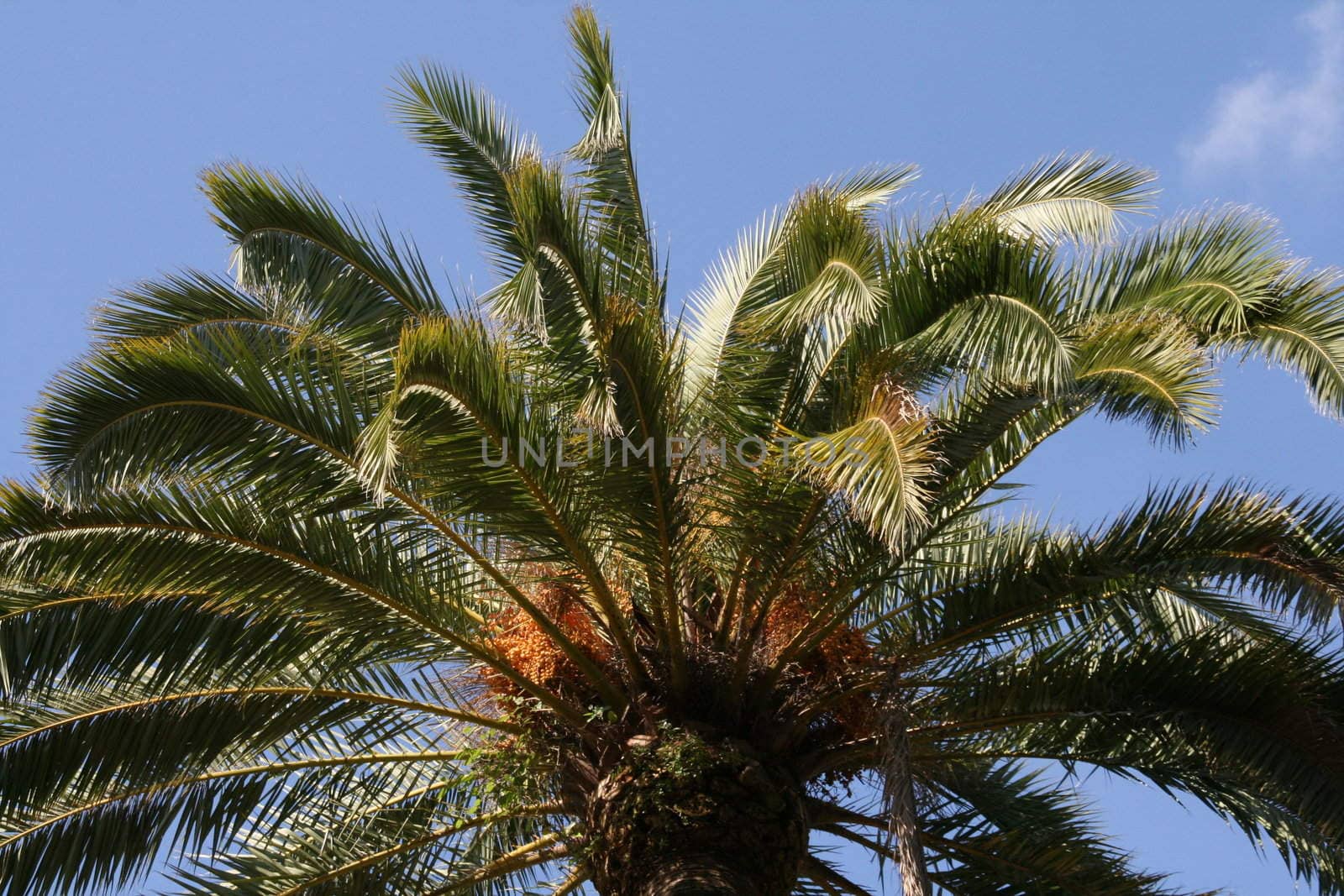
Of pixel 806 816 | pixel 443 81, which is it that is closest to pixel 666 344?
pixel 806 816

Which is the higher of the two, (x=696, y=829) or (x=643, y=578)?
(x=643, y=578)

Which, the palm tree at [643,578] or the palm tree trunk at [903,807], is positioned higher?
the palm tree at [643,578]

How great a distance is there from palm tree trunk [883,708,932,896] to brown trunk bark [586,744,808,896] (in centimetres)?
70

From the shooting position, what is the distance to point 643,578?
8.23 metres

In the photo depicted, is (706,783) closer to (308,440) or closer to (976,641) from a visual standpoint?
(976,641)

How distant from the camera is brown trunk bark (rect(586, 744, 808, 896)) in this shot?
734cm

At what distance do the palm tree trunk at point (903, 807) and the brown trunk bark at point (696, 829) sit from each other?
70cm

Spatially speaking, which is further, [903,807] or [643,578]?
[643,578]

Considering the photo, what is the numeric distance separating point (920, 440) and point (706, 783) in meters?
2.04

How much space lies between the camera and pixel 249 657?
26.5ft

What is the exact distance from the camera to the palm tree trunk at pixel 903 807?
255 inches

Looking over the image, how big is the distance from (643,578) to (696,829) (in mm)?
1485

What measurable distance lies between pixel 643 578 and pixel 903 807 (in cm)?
216

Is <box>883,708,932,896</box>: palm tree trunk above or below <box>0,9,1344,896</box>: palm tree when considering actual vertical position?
below
